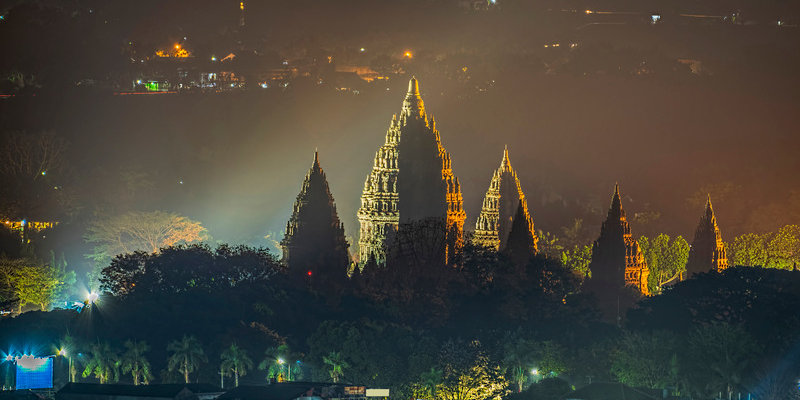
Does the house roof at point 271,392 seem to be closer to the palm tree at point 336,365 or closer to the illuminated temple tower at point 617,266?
the palm tree at point 336,365

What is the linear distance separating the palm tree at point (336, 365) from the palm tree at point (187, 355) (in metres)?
8.62

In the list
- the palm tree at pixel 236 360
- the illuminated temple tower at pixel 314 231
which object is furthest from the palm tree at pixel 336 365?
the illuminated temple tower at pixel 314 231

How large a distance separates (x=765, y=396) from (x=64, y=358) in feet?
162

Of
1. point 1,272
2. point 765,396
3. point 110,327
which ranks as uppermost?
point 1,272

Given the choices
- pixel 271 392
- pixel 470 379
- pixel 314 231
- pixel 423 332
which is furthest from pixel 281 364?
pixel 314 231

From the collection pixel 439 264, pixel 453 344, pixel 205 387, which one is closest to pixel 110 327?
pixel 205 387

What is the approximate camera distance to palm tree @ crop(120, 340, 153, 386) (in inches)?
5226

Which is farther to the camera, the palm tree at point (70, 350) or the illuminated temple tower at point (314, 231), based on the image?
the illuminated temple tower at point (314, 231)

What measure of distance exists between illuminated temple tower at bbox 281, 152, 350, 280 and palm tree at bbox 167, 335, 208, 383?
4547cm

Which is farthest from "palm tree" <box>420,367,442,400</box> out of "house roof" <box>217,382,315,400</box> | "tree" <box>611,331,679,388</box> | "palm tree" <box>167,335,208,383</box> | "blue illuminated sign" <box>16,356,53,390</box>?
"blue illuminated sign" <box>16,356,53,390</box>

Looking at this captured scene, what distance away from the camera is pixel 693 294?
144375 millimetres

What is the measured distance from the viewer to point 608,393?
404 feet

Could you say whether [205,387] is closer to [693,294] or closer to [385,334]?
[385,334]

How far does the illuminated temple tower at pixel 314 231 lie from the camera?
182 meters
